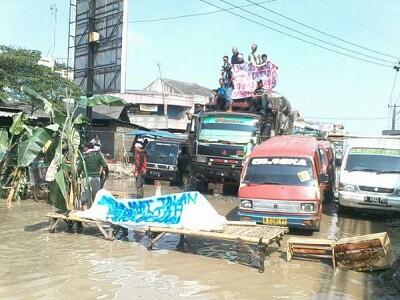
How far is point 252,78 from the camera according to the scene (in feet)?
→ 61.1

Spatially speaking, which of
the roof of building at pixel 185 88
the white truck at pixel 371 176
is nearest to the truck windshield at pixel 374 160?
the white truck at pixel 371 176

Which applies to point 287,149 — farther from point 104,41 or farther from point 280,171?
point 104,41

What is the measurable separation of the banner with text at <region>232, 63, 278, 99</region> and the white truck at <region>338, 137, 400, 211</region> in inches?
233

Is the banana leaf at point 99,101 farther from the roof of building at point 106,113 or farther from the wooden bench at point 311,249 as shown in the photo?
the roof of building at point 106,113

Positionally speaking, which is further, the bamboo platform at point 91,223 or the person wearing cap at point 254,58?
the person wearing cap at point 254,58

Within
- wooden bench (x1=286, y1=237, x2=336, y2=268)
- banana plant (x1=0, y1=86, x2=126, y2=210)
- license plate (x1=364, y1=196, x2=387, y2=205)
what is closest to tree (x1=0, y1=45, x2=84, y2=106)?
banana plant (x1=0, y1=86, x2=126, y2=210)

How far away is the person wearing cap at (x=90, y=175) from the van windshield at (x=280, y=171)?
3523 millimetres

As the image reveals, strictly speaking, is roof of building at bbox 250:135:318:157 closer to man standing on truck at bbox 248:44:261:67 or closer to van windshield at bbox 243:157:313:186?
van windshield at bbox 243:157:313:186

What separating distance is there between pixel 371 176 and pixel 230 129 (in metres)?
5.48

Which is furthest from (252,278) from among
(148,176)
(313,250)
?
(148,176)

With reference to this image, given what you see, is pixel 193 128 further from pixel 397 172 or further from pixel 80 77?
pixel 80 77

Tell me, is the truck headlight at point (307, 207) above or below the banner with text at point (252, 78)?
below

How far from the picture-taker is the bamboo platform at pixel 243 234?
7.38m

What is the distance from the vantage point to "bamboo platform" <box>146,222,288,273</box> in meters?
7.38
